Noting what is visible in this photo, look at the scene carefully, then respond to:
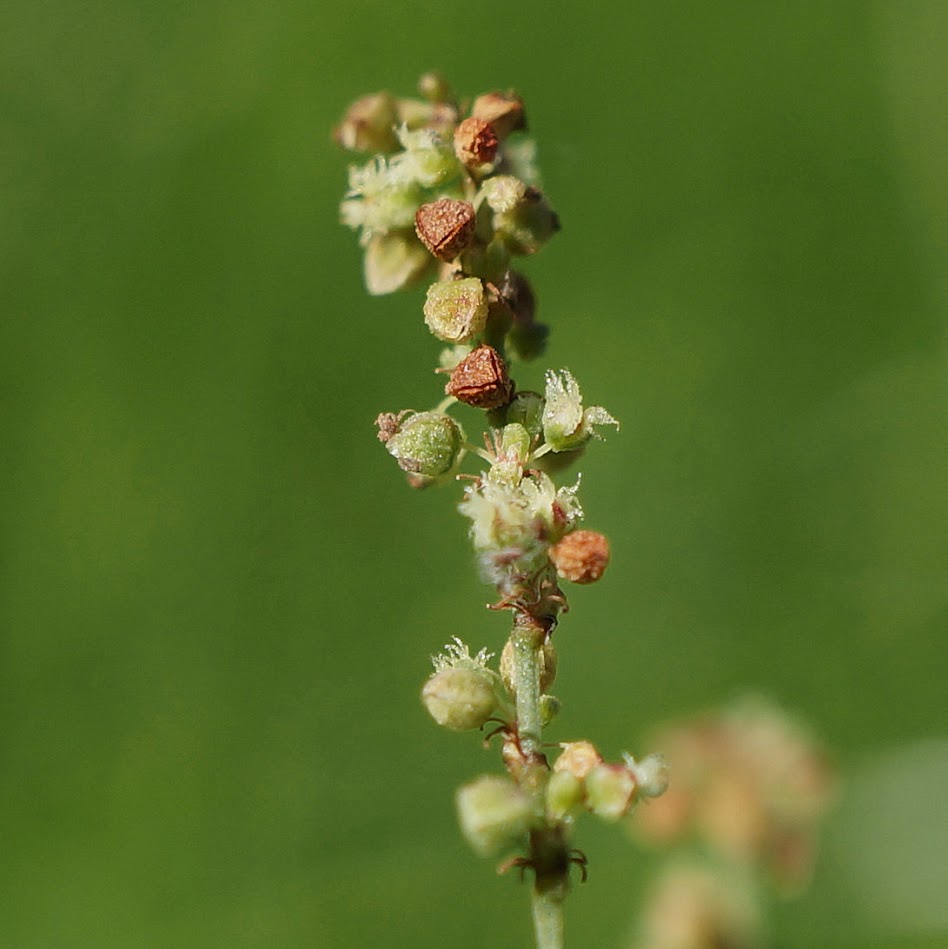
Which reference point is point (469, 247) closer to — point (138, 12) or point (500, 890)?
point (500, 890)

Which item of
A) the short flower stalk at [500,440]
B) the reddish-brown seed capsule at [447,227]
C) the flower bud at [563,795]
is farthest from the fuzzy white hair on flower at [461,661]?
the reddish-brown seed capsule at [447,227]

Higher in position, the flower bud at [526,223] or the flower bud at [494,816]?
the flower bud at [526,223]

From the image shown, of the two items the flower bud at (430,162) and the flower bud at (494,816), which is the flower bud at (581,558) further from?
the flower bud at (430,162)

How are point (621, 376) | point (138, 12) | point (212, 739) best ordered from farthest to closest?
point (138, 12)
point (621, 376)
point (212, 739)

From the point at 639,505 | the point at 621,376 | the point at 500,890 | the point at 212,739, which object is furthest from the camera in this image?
the point at 621,376

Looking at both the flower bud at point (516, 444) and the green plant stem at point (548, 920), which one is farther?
the flower bud at point (516, 444)

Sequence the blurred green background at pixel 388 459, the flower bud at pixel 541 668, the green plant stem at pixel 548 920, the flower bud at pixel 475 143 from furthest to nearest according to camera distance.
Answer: the blurred green background at pixel 388 459, the flower bud at pixel 475 143, the flower bud at pixel 541 668, the green plant stem at pixel 548 920

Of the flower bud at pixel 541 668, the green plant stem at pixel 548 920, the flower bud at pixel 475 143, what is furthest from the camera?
the flower bud at pixel 475 143

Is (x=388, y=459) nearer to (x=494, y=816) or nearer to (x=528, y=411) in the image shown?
(x=528, y=411)

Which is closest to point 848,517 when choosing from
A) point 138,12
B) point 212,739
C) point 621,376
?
point 621,376

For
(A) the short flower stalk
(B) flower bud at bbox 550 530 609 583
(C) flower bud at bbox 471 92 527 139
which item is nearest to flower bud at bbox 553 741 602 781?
(A) the short flower stalk
